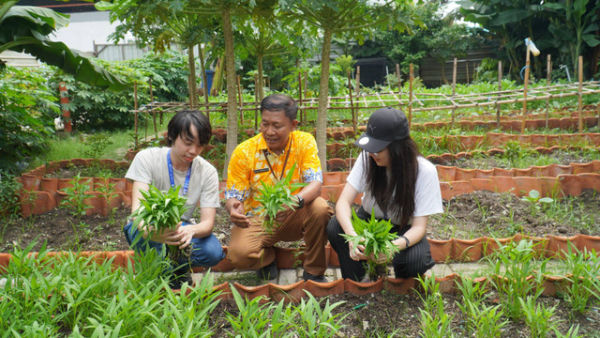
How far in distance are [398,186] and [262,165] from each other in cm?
92

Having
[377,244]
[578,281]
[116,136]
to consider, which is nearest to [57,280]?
[377,244]

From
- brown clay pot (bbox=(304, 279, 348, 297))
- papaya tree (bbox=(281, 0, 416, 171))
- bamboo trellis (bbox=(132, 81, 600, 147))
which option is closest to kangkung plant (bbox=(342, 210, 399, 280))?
brown clay pot (bbox=(304, 279, 348, 297))

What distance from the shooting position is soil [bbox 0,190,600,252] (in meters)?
3.54

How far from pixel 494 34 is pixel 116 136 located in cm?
1304

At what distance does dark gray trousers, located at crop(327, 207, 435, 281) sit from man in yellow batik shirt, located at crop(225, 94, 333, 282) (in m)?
0.15

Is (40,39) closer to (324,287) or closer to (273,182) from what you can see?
(273,182)

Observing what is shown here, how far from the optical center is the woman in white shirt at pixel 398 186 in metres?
2.45

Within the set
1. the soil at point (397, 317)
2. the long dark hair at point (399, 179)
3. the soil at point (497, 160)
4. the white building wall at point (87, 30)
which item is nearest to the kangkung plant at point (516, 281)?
the soil at point (397, 317)

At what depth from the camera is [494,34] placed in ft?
51.1

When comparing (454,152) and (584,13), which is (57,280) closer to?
(454,152)

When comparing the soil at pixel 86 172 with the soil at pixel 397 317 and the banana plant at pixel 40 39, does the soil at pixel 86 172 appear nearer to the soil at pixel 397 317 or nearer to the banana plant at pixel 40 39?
the banana plant at pixel 40 39

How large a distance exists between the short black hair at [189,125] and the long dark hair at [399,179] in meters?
0.94

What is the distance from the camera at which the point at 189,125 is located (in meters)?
2.57

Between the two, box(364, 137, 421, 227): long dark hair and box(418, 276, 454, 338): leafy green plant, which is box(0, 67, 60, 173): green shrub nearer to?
box(364, 137, 421, 227): long dark hair
